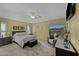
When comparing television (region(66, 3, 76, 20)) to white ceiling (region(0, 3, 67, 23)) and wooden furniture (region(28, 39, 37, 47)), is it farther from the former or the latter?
wooden furniture (region(28, 39, 37, 47))

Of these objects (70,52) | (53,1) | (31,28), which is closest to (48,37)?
(31,28)

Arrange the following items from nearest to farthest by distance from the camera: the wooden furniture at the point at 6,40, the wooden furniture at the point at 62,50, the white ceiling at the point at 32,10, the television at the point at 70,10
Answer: the wooden furniture at the point at 62,50
the television at the point at 70,10
the white ceiling at the point at 32,10
the wooden furniture at the point at 6,40

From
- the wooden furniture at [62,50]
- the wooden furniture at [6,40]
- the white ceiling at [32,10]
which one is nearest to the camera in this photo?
the wooden furniture at [62,50]

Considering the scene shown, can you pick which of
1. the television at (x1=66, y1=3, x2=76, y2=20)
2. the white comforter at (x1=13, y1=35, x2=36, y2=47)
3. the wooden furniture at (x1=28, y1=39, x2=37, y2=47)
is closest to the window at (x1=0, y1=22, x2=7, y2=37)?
the white comforter at (x1=13, y1=35, x2=36, y2=47)

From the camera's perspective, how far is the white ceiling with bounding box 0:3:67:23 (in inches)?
70.9

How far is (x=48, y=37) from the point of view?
1.98 m

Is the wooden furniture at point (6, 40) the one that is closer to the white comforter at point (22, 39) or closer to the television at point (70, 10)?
the white comforter at point (22, 39)

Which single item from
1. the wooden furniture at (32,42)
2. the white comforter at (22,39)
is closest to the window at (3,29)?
the white comforter at (22,39)

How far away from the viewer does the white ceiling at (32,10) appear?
1.80m

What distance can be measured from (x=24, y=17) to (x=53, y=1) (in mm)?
685

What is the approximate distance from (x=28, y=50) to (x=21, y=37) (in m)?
0.34

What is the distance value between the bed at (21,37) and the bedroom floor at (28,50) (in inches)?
3.9

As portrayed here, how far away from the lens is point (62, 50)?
5.59 ft

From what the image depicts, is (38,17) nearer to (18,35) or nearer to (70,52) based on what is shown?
(18,35)
